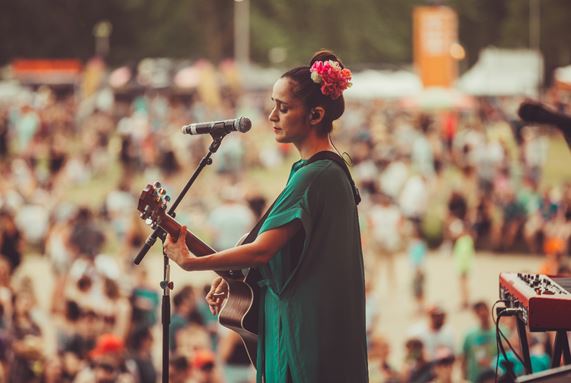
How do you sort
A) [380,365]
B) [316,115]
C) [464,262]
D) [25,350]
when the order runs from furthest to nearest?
[464,262] → [380,365] → [25,350] → [316,115]

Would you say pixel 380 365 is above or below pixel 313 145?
below

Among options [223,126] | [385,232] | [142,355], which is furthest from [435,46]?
[223,126]

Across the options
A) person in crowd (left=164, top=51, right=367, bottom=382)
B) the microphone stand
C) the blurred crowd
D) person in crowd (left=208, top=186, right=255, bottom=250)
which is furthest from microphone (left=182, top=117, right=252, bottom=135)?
person in crowd (left=208, top=186, right=255, bottom=250)

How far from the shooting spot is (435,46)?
76.6ft

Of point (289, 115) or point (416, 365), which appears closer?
point (289, 115)

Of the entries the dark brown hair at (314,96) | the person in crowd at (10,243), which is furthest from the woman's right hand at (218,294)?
the person in crowd at (10,243)

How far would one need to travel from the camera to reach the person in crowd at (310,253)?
3377 mm

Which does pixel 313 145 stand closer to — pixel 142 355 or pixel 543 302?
pixel 543 302

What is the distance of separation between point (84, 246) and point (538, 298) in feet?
27.5

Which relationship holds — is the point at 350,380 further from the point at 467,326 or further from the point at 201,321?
the point at 467,326

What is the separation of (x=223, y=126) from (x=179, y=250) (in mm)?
496

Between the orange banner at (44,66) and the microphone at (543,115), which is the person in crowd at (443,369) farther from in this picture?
the orange banner at (44,66)

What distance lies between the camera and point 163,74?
41.7m

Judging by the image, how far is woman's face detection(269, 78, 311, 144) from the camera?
3.46m
